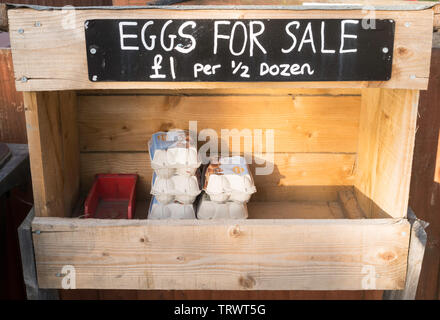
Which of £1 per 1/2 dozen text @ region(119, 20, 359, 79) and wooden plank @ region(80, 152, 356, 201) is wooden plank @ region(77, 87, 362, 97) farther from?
£1 per 1/2 dozen text @ region(119, 20, 359, 79)

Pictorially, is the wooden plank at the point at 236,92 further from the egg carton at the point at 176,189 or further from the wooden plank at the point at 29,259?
the wooden plank at the point at 29,259

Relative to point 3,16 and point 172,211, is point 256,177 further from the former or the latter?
point 3,16

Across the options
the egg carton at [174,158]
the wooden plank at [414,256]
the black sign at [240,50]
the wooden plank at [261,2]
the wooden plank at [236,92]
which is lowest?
the wooden plank at [414,256]

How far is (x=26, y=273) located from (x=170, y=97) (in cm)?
76

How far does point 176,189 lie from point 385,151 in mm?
682

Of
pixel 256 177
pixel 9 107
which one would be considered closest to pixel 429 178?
pixel 256 177

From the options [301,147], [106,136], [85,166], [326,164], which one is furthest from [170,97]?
[326,164]

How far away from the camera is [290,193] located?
5.76 feet

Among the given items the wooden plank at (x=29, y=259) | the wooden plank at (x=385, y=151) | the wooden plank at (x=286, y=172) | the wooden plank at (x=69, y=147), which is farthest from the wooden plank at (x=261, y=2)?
the wooden plank at (x=29, y=259)

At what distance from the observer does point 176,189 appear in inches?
58.3

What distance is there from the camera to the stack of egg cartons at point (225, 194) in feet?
4.85

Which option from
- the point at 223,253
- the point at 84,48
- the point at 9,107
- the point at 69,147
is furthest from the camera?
the point at 9,107

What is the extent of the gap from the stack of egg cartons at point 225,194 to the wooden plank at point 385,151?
1.34 ft

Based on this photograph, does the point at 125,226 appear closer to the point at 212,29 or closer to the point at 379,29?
the point at 212,29
